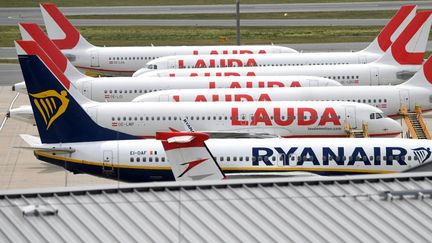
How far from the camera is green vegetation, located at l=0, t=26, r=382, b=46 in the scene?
335 ft

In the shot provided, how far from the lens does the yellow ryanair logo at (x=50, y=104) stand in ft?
141

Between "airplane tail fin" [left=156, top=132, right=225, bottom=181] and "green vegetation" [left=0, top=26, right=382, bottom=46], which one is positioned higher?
"green vegetation" [left=0, top=26, right=382, bottom=46]

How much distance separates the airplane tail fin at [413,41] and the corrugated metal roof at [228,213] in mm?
46105

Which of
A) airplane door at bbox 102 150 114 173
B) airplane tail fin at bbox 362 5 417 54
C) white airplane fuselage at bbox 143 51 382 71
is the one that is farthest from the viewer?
airplane tail fin at bbox 362 5 417 54

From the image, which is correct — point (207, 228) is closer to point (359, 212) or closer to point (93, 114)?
point (359, 212)

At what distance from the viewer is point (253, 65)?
70.7m

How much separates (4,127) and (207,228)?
45.6 meters

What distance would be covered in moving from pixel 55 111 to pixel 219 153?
24.8 feet

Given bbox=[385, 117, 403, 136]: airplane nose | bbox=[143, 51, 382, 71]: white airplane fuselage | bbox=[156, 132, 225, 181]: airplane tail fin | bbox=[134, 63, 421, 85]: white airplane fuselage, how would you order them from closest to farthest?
bbox=[156, 132, 225, 181]: airplane tail fin
bbox=[385, 117, 403, 136]: airplane nose
bbox=[134, 63, 421, 85]: white airplane fuselage
bbox=[143, 51, 382, 71]: white airplane fuselage

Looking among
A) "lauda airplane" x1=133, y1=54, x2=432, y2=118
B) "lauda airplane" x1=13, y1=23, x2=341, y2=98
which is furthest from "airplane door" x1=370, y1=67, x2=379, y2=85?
"lauda airplane" x1=133, y1=54, x2=432, y2=118

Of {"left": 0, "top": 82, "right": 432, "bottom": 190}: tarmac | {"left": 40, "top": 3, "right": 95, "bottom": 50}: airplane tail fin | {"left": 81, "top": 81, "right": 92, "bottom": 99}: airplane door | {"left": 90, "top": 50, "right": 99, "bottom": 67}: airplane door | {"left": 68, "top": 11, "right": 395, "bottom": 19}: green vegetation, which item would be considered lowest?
{"left": 0, "top": 82, "right": 432, "bottom": 190}: tarmac

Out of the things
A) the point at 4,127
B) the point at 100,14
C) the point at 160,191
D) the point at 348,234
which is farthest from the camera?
the point at 100,14

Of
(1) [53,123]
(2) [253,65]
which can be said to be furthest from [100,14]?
(1) [53,123]

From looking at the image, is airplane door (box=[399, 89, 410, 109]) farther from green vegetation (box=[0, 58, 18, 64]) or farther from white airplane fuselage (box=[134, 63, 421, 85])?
green vegetation (box=[0, 58, 18, 64])
